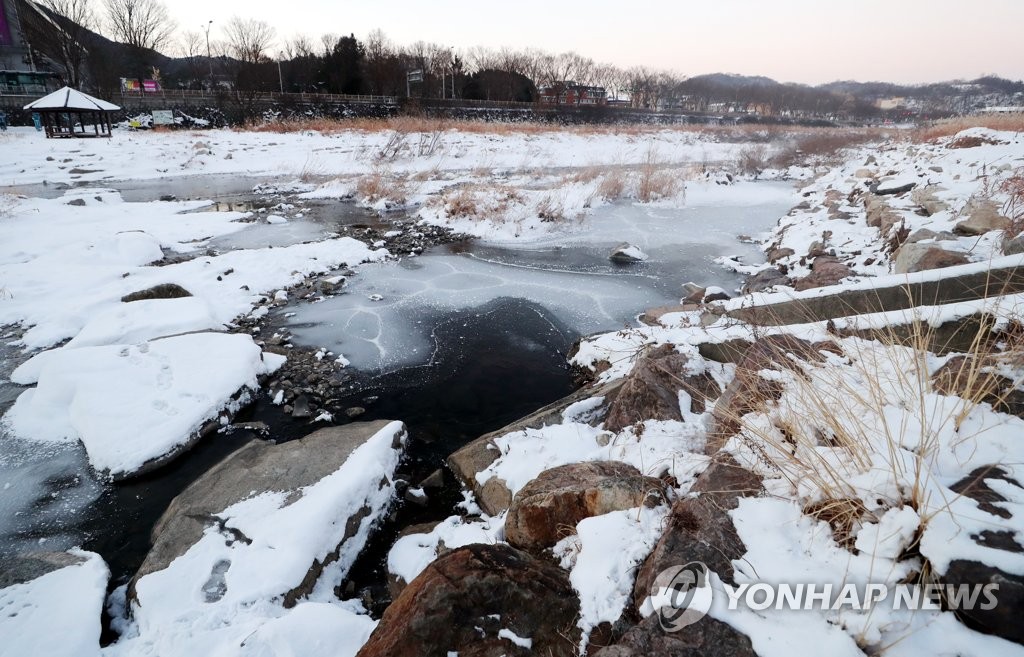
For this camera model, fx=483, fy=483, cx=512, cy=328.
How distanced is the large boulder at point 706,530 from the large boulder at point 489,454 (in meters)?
1.65

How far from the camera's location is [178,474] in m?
4.14

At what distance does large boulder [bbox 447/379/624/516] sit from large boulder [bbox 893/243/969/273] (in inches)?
127

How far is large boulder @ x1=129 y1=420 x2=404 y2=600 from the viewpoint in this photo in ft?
10.6

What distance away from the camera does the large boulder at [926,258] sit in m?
4.59

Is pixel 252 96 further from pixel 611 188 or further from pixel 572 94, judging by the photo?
pixel 572 94

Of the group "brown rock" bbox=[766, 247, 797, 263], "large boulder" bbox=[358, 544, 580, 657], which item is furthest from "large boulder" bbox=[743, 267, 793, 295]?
"large boulder" bbox=[358, 544, 580, 657]

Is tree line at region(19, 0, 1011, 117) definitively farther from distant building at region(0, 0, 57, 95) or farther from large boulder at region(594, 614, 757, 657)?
large boulder at region(594, 614, 757, 657)

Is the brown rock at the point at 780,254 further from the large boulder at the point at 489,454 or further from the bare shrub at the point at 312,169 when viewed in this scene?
the bare shrub at the point at 312,169

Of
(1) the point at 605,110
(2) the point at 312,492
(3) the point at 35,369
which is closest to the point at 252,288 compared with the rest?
(3) the point at 35,369

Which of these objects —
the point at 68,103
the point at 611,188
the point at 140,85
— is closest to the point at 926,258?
the point at 611,188

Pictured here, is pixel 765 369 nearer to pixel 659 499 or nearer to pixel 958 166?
pixel 659 499

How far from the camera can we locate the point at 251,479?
12.4 feet

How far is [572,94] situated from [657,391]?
6411cm

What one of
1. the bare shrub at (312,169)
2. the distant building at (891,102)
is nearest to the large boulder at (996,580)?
the bare shrub at (312,169)
